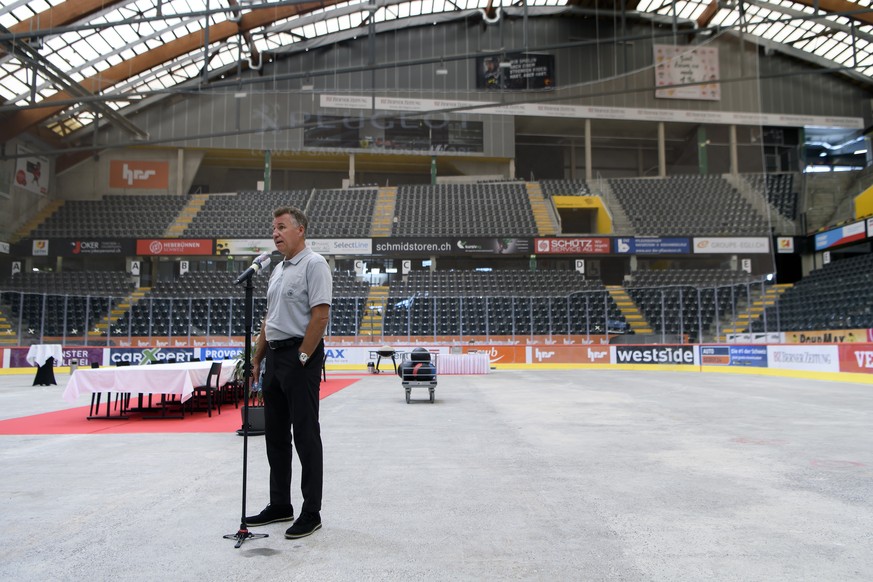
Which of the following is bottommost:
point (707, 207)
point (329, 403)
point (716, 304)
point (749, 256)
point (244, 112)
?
point (329, 403)

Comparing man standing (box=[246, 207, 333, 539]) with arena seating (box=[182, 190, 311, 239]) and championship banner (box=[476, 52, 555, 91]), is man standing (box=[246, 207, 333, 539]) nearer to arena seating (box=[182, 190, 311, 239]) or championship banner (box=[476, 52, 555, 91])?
arena seating (box=[182, 190, 311, 239])

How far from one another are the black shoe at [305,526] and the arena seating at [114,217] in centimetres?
3315

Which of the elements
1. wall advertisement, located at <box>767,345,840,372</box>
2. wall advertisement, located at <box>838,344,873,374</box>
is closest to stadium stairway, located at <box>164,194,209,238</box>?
wall advertisement, located at <box>767,345,840,372</box>

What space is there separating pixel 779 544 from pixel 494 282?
2720cm

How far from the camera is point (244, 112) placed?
32.6 metres

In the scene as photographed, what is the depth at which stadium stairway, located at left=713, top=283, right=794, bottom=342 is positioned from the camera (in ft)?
72.7

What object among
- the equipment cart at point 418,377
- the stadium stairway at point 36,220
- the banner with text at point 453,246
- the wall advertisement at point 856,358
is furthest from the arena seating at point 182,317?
the wall advertisement at point 856,358

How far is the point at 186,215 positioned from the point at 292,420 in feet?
114

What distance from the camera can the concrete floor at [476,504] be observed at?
2.95 meters

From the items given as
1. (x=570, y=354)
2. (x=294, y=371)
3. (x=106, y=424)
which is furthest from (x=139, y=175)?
(x=294, y=371)

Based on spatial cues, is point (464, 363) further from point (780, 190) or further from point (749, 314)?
point (780, 190)

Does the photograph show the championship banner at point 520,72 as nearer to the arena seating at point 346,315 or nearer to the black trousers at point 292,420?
the arena seating at point 346,315

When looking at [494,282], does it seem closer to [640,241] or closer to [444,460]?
[640,241]

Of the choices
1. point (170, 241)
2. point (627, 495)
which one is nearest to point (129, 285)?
point (170, 241)
